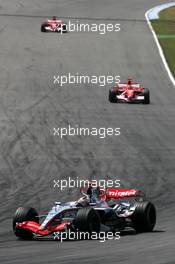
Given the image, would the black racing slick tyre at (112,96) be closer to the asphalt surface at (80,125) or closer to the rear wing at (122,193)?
the asphalt surface at (80,125)

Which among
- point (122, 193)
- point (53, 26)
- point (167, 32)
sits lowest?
point (122, 193)

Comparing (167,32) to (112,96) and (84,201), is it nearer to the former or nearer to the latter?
(112,96)

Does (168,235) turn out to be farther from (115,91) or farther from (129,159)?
(115,91)

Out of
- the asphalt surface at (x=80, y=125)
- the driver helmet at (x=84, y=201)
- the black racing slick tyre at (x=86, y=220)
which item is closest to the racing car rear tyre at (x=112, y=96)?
the asphalt surface at (x=80, y=125)

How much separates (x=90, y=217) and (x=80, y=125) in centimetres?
1199

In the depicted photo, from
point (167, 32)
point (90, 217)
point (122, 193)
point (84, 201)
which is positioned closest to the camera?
point (90, 217)

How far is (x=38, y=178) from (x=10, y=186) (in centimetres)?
92

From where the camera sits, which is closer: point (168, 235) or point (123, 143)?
point (168, 235)

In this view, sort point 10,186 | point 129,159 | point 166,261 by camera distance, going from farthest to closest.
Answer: point 129,159 < point 10,186 < point 166,261

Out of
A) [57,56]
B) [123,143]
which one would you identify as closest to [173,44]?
[57,56]

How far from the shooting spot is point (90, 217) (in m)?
14.2

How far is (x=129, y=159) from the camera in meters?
22.2

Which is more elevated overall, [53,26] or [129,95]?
[53,26]

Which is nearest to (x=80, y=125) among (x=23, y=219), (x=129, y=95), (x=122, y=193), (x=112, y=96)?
(x=112, y=96)
